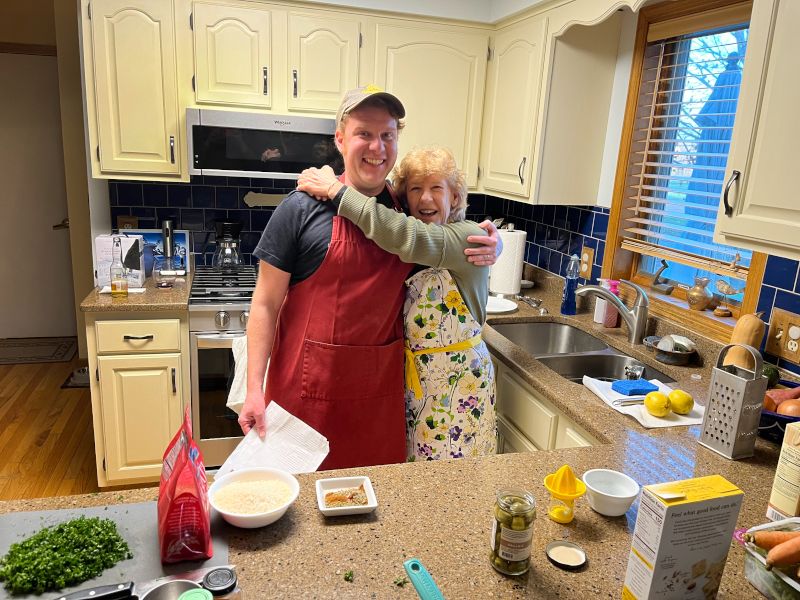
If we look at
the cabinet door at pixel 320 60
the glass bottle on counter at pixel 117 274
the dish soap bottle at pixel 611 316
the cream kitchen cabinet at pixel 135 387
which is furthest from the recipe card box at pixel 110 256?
the dish soap bottle at pixel 611 316

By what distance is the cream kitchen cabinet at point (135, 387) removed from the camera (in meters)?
2.42

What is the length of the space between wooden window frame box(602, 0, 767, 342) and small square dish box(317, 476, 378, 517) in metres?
1.38

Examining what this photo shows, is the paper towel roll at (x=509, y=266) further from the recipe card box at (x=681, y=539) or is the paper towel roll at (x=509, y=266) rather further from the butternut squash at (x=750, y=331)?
the recipe card box at (x=681, y=539)

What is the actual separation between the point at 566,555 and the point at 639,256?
5.74ft

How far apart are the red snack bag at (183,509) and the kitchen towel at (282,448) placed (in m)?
0.30

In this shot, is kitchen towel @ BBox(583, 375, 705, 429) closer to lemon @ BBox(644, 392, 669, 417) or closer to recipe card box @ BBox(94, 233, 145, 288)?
lemon @ BBox(644, 392, 669, 417)

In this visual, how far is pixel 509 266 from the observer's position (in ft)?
8.92

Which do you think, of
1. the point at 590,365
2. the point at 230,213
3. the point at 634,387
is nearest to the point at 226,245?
the point at 230,213

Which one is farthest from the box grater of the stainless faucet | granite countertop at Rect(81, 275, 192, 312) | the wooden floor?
the wooden floor

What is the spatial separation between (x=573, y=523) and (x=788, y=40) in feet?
3.34

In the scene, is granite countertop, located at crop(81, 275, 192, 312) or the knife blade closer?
the knife blade

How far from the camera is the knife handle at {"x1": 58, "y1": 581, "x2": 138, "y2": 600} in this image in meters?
0.79

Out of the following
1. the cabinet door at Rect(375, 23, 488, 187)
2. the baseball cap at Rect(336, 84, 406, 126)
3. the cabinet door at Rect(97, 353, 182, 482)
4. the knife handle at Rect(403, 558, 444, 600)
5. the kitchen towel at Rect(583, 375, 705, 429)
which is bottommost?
the cabinet door at Rect(97, 353, 182, 482)

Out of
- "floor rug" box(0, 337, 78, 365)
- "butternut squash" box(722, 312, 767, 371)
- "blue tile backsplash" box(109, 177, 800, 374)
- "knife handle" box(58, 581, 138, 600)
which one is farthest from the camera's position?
"floor rug" box(0, 337, 78, 365)
